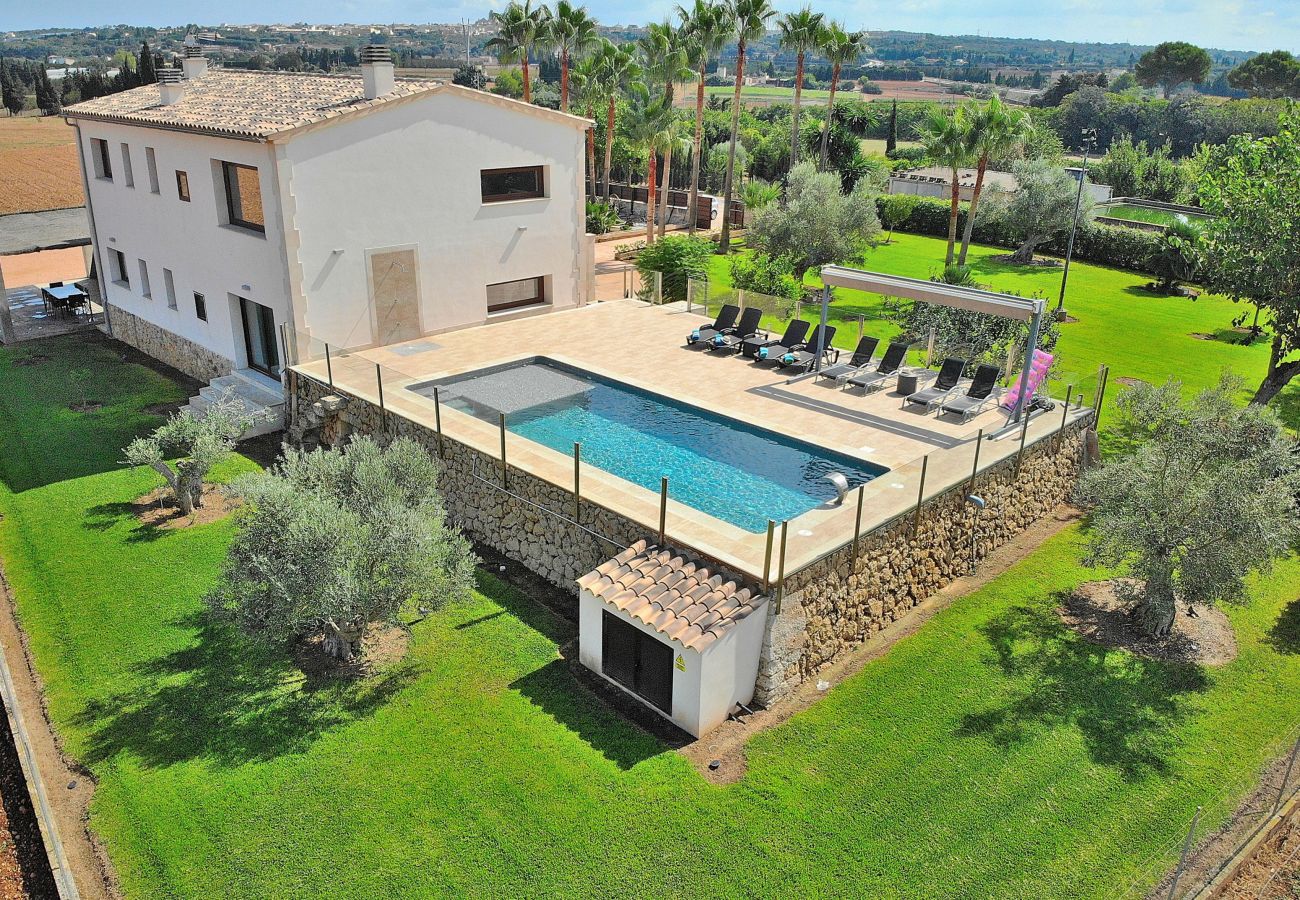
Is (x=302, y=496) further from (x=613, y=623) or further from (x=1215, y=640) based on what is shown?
(x=1215, y=640)

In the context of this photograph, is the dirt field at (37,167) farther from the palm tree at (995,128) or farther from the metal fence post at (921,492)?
the metal fence post at (921,492)

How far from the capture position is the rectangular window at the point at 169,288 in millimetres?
24594

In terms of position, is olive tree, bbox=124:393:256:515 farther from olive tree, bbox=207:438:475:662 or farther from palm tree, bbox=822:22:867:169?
palm tree, bbox=822:22:867:169

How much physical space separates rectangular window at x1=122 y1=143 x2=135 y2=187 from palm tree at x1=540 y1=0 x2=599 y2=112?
2023 centimetres

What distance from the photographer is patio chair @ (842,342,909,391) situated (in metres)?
19.6

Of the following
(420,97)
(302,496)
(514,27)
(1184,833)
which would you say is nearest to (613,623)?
(302,496)

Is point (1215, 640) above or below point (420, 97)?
below

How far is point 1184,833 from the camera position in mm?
10305

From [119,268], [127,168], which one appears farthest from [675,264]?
[119,268]

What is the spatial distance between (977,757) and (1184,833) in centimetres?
226

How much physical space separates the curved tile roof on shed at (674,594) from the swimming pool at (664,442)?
55.7 inches

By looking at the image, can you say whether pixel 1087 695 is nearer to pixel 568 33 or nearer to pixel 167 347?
pixel 167 347

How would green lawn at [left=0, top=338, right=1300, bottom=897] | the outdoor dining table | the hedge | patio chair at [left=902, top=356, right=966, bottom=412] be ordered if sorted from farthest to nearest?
the hedge → the outdoor dining table → patio chair at [left=902, top=356, right=966, bottom=412] → green lawn at [left=0, top=338, right=1300, bottom=897]

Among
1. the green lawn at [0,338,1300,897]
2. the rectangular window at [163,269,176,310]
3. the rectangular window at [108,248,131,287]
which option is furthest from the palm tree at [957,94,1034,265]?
the rectangular window at [108,248,131,287]
